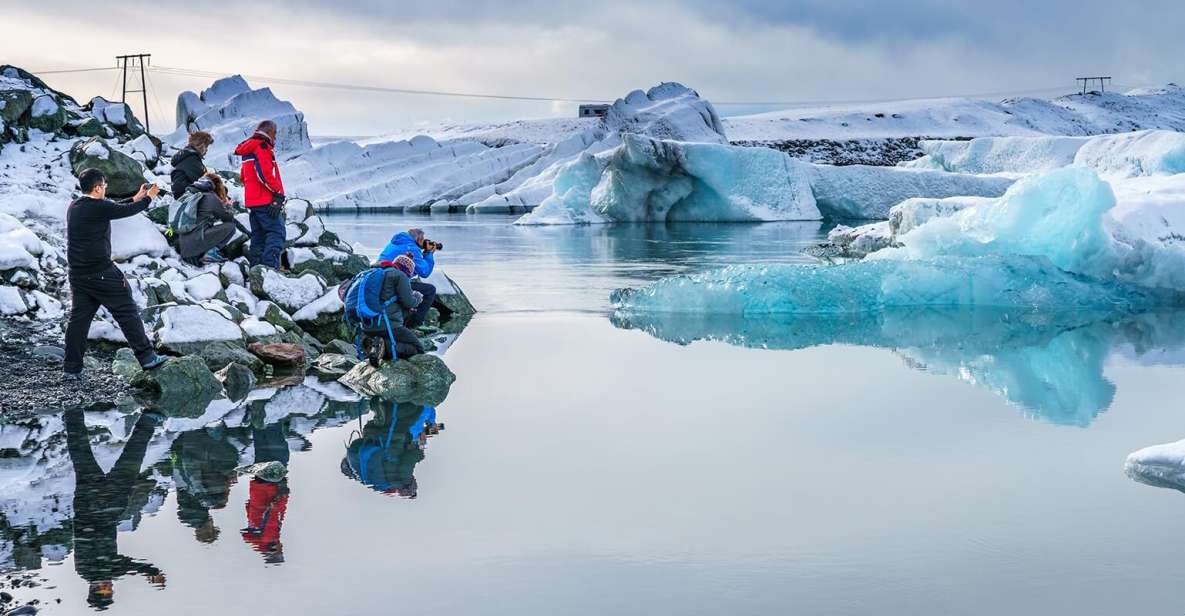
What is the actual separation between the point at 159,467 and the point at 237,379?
7.98 feet

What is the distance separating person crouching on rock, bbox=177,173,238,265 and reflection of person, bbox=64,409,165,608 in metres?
3.39

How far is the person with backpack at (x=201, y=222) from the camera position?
1001 centimetres

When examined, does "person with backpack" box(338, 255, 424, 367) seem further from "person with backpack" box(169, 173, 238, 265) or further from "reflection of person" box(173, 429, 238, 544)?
"person with backpack" box(169, 173, 238, 265)

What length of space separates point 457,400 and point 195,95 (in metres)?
80.5

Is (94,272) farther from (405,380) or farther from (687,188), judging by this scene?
(687,188)

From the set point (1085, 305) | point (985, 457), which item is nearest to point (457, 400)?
point (985, 457)

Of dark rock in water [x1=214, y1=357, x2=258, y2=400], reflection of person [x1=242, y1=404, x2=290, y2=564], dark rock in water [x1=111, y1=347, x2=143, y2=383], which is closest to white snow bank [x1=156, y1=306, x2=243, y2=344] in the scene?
dark rock in water [x1=111, y1=347, x2=143, y2=383]

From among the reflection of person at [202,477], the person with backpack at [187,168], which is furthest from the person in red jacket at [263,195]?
the reflection of person at [202,477]

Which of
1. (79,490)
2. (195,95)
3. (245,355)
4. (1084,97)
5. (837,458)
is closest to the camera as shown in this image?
(79,490)

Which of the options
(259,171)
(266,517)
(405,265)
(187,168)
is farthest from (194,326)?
(266,517)

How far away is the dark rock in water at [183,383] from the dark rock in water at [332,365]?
934mm

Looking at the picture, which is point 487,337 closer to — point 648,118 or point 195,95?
point 648,118

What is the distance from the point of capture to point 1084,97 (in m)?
115

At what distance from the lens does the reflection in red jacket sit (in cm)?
435
